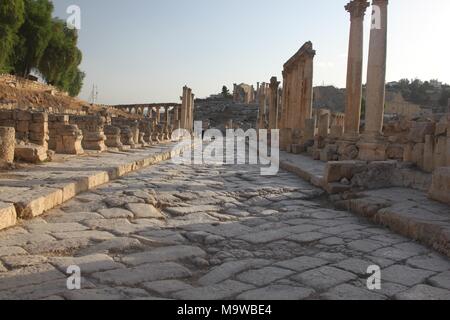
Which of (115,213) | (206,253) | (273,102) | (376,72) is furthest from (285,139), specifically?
(206,253)

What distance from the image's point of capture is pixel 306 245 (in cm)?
463

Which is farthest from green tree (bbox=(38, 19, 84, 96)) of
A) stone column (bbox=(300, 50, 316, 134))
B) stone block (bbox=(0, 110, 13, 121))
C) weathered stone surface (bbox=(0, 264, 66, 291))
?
weathered stone surface (bbox=(0, 264, 66, 291))

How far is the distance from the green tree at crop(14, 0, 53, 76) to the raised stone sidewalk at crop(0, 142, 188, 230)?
32418 millimetres

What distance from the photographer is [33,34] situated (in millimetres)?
38250

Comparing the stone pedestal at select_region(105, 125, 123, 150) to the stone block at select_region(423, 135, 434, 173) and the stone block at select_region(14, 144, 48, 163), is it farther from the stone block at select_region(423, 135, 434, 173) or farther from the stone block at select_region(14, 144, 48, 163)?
the stone block at select_region(423, 135, 434, 173)

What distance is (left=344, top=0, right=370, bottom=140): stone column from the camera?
544 inches

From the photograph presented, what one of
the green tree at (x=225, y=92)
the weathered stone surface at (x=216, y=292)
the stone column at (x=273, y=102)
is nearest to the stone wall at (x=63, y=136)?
the weathered stone surface at (x=216, y=292)

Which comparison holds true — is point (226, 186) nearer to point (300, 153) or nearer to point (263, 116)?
point (300, 153)

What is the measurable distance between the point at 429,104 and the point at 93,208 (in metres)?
65.2

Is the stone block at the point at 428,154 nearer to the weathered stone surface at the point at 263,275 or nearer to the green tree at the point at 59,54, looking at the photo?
the weathered stone surface at the point at 263,275

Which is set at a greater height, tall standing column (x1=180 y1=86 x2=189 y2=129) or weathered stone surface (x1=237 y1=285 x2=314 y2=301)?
tall standing column (x1=180 y1=86 x2=189 y2=129)

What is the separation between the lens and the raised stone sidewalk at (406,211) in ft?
15.3

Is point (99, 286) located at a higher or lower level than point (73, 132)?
lower

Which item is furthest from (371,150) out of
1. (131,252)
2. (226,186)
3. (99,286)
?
(99,286)
